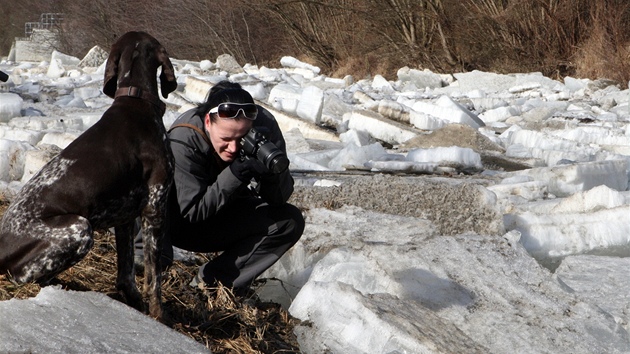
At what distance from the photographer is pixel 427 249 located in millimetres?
4488

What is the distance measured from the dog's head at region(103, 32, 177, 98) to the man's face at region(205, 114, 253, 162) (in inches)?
13.8

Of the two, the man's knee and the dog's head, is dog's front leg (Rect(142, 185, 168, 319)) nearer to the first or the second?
the dog's head

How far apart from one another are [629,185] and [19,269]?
549cm

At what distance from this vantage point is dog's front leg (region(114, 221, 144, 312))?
339cm

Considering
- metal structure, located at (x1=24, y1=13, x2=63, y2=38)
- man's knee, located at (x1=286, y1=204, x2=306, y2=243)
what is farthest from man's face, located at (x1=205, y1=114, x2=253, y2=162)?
metal structure, located at (x1=24, y1=13, x2=63, y2=38)

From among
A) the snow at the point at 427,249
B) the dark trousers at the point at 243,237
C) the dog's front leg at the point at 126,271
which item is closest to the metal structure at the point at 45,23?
the snow at the point at 427,249

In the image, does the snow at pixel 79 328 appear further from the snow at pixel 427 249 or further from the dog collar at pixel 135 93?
the dog collar at pixel 135 93

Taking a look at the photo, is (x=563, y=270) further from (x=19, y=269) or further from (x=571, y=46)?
(x=571, y=46)

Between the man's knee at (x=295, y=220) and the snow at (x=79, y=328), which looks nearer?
the snow at (x=79, y=328)

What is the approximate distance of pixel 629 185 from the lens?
23.5ft

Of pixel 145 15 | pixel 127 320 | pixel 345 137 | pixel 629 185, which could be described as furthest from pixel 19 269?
pixel 145 15

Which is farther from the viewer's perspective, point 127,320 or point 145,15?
point 145,15

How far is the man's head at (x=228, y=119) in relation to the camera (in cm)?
372

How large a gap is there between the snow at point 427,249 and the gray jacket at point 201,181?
1.68 feet
